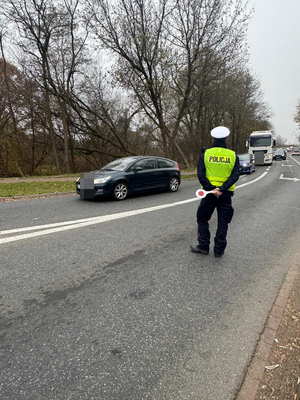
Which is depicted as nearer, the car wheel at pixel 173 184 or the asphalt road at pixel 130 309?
the asphalt road at pixel 130 309

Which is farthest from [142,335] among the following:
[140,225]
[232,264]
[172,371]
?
[140,225]

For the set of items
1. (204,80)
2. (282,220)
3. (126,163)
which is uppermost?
(204,80)

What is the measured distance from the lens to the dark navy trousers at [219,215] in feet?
12.6

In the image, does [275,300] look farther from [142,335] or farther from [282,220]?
[282,220]

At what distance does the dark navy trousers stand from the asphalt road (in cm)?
26

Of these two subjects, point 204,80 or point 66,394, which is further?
point 204,80

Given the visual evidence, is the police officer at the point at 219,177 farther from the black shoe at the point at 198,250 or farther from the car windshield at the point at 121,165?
the car windshield at the point at 121,165

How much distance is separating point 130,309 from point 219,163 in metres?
2.36

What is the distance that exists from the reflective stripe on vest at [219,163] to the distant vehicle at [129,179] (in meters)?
5.08

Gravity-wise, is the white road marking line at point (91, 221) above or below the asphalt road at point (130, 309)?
above

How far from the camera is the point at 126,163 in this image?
9398mm

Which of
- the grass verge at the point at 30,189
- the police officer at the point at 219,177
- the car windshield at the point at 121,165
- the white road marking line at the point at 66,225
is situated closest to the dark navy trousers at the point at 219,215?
the police officer at the point at 219,177

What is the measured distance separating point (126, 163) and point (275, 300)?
7.33 meters

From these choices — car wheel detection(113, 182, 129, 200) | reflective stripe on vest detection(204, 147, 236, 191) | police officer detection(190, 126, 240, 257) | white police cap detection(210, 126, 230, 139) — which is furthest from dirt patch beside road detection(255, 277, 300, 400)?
car wheel detection(113, 182, 129, 200)
